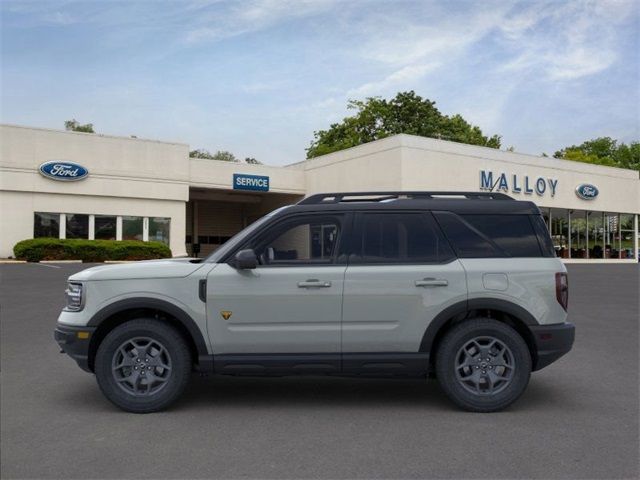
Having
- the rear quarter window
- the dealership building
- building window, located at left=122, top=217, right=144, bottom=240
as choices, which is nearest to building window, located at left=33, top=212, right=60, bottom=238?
the dealership building

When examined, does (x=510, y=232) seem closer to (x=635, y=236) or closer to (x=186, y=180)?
(x=186, y=180)

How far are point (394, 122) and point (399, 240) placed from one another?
56.0m

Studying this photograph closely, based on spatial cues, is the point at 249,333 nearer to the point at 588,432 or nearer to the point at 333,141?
the point at 588,432

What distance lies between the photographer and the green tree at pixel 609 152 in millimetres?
90325

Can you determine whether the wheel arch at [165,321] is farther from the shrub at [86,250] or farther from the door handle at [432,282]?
the shrub at [86,250]

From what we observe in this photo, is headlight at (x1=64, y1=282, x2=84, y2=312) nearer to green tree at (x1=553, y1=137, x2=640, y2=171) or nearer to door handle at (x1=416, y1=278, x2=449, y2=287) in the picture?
door handle at (x1=416, y1=278, x2=449, y2=287)

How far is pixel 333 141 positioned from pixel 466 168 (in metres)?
27.5

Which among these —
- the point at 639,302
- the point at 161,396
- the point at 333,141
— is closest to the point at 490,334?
the point at 161,396

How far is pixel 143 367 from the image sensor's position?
513 centimetres

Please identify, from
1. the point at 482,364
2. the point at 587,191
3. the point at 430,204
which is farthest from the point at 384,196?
the point at 587,191

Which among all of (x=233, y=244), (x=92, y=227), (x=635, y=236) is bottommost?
(x=233, y=244)

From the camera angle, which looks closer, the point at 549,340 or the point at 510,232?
the point at 549,340

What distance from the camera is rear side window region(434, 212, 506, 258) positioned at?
211 inches

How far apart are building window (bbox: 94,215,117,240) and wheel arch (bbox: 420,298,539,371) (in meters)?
31.9
